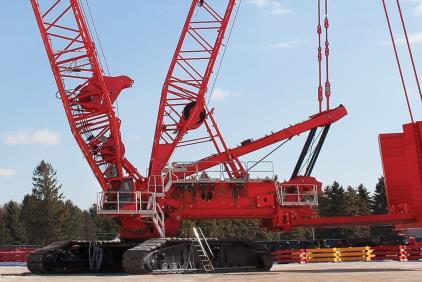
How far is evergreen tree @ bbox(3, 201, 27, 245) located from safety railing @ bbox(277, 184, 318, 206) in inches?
→ 3270

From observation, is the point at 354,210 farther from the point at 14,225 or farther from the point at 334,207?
the point at 14,225

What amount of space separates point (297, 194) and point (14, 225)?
92322 millimetres

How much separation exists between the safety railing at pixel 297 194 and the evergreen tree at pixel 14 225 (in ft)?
272

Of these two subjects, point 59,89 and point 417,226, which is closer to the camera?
point 417,226

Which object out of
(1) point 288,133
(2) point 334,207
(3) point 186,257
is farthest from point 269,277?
(2) point 334,207

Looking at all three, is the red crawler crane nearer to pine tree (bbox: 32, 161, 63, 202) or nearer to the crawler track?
the crawler track

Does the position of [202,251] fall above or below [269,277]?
above

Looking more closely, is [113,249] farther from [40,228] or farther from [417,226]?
[40,228]

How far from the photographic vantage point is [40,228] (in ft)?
292

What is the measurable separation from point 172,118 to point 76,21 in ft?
21.8

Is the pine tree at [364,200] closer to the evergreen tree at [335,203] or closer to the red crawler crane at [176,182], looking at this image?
the evergreen tree at [335,203]

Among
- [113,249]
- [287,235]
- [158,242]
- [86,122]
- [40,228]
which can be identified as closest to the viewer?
[158,242]

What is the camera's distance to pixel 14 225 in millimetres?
108500

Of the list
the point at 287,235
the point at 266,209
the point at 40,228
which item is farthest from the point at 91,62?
the point at 287,235
